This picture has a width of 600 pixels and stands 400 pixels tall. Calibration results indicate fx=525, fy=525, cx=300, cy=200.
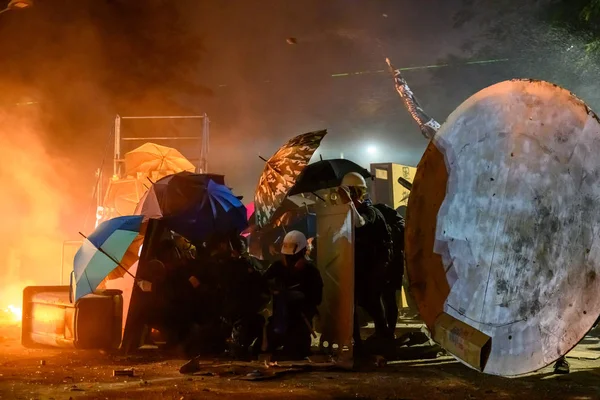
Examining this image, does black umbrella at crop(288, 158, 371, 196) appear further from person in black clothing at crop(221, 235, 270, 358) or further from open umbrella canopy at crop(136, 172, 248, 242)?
person in black clothing at crop(221, 235, 270, 358)

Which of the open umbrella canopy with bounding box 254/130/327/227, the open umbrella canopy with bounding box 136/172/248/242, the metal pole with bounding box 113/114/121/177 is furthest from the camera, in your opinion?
the metal pole with bounding box 113/114/121/177

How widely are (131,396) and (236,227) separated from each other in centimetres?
349

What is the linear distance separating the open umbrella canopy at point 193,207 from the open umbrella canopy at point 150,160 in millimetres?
5376

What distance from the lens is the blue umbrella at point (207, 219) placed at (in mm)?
7629

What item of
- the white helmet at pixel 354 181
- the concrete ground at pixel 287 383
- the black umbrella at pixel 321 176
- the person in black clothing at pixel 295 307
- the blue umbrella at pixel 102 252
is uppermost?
the black umbrella at pixel 321 176

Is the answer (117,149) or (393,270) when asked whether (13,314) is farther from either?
(393,270)

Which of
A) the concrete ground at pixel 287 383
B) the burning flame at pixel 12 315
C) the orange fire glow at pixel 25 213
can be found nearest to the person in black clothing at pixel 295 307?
the concrete ground at pixel 287 383

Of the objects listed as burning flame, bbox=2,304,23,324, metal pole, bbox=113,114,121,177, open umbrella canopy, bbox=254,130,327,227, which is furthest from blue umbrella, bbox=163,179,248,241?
metal pole, bbox=113,114,121,177

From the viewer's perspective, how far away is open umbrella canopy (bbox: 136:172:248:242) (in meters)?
7.63

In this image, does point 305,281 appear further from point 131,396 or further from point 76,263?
point 76,263

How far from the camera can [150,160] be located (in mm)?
13234

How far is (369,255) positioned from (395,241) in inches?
28.8

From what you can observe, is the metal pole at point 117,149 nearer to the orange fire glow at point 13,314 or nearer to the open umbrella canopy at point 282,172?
the orange fire glow at point 13,314

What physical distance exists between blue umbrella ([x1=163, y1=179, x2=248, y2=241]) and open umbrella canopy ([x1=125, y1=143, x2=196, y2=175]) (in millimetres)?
5732
